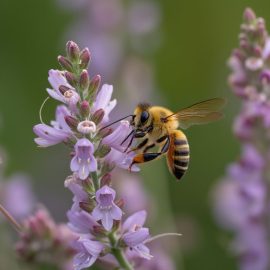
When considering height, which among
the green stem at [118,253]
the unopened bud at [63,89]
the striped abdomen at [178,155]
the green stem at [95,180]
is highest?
the striped abdomen at [178,155]

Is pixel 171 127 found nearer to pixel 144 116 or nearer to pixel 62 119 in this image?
pixel 144 116

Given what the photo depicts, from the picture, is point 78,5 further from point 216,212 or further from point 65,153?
point 216,212

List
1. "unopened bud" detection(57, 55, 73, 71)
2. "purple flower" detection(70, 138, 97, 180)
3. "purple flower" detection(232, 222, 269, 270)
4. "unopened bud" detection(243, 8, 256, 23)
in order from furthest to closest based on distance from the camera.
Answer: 1. "purple flower" detection(232, 222, 269, 270)
2. "unopened bud" detection(243, 8, 256, 23)
3. "unopened bud" detection(57, 55, 73, 71)
4. "purple flower" detection(70, 138, 97, 180)

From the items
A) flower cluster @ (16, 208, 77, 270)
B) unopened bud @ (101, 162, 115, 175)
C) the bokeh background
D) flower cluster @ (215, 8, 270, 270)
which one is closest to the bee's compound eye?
flower cluster @ (215, 8, 270, 270)

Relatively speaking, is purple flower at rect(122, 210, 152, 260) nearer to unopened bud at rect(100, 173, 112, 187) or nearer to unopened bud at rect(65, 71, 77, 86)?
unopened bud at rect(100, 173, 112, 187)

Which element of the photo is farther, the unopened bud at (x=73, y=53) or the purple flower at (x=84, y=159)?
the unopened bud at (x=73, y=53)

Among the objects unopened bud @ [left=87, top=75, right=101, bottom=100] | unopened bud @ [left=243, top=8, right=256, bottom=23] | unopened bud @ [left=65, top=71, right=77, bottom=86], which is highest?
unopened bud @ [left=243, top=8, right=256, bottom=23]

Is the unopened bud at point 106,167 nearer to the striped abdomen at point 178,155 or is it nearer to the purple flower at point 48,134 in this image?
the purple flower at point 48,134

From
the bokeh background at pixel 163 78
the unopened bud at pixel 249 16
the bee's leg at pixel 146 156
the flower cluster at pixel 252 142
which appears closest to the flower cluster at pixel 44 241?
the bee's leg at pixel 146 156

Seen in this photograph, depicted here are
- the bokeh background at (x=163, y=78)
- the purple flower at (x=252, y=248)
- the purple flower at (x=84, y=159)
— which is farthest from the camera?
the bokeh background at (x=163, y=78)
